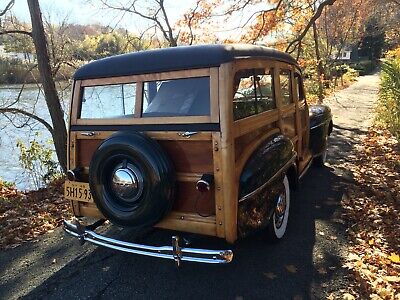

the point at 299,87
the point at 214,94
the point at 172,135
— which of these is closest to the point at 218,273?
the point at 172,135

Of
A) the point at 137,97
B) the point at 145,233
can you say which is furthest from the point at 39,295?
the point at 137,97

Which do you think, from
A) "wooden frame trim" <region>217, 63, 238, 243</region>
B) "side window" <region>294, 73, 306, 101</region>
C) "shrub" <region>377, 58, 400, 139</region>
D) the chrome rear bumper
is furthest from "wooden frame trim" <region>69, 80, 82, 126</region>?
"shrub" <region>377, 58, 400, 139</region>

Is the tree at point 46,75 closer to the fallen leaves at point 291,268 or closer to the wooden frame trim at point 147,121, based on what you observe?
the wooden frame trim at point 147,121

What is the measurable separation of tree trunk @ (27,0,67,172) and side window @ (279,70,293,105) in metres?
4.92

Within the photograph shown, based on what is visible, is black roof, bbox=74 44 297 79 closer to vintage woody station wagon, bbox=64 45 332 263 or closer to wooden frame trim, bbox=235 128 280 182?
vintage woody station wagon, bbox=64 45 332 263

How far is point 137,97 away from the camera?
3.27 metres

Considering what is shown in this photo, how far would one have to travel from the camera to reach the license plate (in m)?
3.46

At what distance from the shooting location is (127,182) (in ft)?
10.0

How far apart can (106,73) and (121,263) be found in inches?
73.1

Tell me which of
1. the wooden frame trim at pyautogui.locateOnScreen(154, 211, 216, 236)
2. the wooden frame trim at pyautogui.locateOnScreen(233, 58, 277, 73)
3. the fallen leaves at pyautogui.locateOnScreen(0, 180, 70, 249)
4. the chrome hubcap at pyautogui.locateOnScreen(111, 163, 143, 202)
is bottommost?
the fallen leaves at pyautogui.locateOnScreen(0, 180, 70, 249)

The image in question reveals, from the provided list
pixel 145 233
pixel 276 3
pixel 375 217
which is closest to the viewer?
pixel 145 233

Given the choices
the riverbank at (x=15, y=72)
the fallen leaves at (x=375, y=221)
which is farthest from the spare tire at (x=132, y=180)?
the riverbank at (x=15, y=72)

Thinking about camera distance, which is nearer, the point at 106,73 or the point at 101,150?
the point at 101,150

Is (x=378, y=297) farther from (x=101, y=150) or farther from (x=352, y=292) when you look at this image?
(x=101, y=150)
